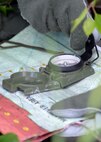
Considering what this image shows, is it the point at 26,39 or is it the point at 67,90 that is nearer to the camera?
the point at 67,90

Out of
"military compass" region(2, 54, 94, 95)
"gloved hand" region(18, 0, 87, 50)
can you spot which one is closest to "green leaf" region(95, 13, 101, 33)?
"military compass" region(2, 54, 94, 95)

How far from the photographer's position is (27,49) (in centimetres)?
147

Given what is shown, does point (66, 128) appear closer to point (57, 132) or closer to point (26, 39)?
point (57, 132)

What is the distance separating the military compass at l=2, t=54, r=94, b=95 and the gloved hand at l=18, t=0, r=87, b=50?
0.30 feet

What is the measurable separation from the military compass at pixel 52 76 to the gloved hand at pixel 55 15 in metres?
0.09

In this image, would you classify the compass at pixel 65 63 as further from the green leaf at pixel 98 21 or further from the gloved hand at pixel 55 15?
the green leaf at pixel 98 21

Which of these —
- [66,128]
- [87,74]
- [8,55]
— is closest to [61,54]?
[87,74]

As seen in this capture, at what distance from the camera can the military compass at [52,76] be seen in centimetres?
112

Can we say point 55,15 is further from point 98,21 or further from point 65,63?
point 98,21

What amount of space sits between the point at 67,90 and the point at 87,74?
0.13m

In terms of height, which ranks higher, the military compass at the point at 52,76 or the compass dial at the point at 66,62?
the compass dial at the point at 66,62

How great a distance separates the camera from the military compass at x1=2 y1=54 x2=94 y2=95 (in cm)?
112

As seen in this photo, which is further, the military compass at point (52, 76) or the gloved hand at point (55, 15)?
the gloved hand at point (55, 15)

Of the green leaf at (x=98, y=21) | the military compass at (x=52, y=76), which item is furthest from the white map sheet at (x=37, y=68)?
the green leaf at (x=98, y=21)
